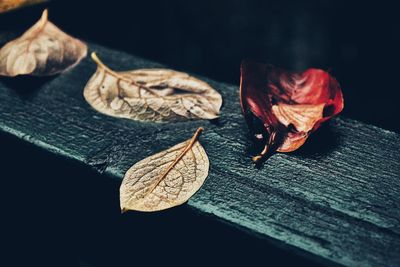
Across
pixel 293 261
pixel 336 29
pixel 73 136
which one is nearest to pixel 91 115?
pixel 73 136

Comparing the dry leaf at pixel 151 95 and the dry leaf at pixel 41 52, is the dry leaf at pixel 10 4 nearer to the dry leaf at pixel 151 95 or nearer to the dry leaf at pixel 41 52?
the dry leaf at pixel 41 52

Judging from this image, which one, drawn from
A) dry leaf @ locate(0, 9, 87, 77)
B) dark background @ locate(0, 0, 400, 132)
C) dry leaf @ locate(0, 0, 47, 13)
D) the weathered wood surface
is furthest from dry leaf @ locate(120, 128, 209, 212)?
dark background @ locate(0, 0, 400, 132)

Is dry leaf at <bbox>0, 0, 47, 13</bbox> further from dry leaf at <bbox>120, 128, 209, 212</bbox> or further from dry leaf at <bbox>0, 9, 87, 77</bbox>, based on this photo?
dry leaf at <bbox>120, 128, 209, 212</bbox>

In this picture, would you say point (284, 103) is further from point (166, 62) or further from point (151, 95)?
point (166, 62)

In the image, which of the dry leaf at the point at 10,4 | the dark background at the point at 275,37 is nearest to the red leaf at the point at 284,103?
the dry leaf at the point at 10,4

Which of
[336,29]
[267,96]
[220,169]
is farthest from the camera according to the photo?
[336,29]

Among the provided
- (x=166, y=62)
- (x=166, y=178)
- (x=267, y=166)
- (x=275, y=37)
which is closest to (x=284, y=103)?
(x=267, y=166)

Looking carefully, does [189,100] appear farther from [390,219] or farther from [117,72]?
[390,219]
